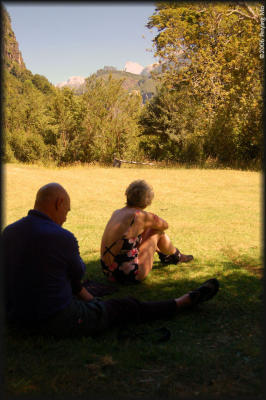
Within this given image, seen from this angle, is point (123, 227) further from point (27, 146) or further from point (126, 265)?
point (27, 146)

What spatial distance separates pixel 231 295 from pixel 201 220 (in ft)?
16.5

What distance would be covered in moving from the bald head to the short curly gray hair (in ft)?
4.70

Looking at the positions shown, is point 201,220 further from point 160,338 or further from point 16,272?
point 16,272

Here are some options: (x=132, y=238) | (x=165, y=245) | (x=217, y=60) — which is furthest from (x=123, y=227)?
(x=217, y=60)

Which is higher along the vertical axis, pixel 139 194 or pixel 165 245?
pixel 139 194

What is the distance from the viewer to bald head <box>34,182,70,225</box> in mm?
2945

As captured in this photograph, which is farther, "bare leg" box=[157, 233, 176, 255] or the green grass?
"bare leg" box=[157, 233, 176, 255]

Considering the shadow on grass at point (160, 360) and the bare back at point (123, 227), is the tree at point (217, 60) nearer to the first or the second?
the bare back at point (123, 227)

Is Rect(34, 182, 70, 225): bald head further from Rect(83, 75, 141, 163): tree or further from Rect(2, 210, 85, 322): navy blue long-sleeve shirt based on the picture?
Rect(83, 75, 141, 163): tree

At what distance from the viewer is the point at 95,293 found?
418 cm

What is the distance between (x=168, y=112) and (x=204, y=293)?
1013 inches

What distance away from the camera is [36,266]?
2.75m

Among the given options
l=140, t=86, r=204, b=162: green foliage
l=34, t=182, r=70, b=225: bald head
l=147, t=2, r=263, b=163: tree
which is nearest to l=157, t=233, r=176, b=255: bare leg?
l=34, t=182, r=70, b=225: bald head

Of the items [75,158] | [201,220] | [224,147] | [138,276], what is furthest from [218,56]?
[138,276]
